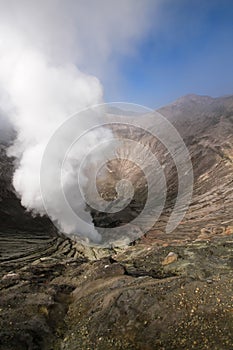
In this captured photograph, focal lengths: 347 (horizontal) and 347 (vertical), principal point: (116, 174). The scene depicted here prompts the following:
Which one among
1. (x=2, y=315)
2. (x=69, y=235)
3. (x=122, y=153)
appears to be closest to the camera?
(x=2, y=315)

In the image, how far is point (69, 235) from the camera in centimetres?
5316

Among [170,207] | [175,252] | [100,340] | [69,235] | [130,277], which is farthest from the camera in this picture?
[170,207]

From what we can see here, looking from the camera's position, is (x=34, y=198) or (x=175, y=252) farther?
(x=34, y=198)

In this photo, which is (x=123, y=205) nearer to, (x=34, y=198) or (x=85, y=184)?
(x=85, y=184)

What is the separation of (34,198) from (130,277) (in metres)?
37.0

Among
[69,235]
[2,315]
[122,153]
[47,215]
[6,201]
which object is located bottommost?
[2,315]

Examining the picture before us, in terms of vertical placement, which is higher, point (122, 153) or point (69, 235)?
point (122, 153)

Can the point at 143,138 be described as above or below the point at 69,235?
above

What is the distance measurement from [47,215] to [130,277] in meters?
34.6

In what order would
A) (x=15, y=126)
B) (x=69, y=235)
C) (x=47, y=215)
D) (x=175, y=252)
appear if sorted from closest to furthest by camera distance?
1. (x=175, y=252)
2. (x=69, y=235)
3. (x=47, y=215)
4. (x=15, y=126)

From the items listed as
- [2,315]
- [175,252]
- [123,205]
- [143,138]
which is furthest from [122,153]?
[2,315]

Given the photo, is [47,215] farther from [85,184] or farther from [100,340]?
[100,340]

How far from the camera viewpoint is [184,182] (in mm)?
72188

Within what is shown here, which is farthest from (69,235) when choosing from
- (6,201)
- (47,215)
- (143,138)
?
(143,138)
